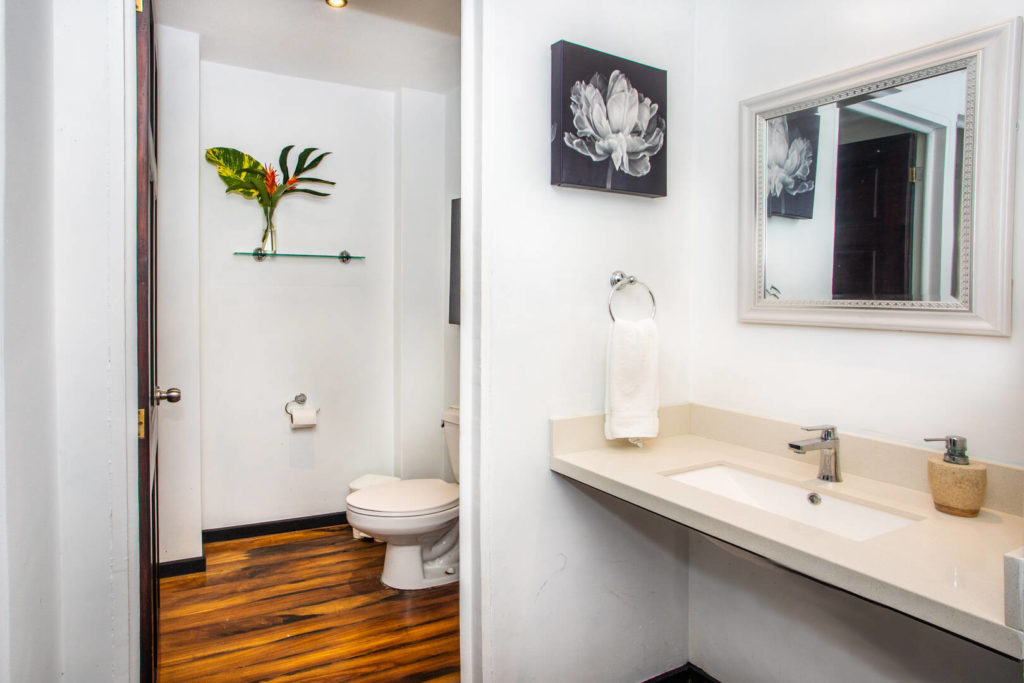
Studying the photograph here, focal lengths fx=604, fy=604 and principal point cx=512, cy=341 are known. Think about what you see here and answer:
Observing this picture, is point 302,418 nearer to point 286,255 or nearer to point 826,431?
point 286,255

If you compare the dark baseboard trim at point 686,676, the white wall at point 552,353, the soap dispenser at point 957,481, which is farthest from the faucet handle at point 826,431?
the dark baseboard trim at point 686,676

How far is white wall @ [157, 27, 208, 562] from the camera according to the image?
260cm

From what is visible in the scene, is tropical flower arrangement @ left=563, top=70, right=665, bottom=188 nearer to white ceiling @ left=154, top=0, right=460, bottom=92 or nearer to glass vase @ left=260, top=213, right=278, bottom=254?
white ceiling @ left=154, top=0, right=460, bottom=92

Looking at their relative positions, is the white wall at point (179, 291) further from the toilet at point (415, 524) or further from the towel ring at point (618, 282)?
the towel ring at point (618, 282)

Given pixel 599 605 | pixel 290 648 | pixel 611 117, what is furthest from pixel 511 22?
pixel 290 648

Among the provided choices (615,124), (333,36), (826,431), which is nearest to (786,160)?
(615,124)

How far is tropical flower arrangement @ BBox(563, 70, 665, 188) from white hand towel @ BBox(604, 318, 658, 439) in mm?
429

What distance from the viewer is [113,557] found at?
49.8 inches

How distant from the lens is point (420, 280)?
3.29 metres

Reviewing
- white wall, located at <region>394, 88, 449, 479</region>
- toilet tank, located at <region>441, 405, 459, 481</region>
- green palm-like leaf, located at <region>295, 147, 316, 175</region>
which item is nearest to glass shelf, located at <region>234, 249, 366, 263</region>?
white wall, located at <region>394, 88, 449, 479</region>

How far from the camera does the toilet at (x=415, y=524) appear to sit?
245 cm

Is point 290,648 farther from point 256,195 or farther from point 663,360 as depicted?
point 256,195

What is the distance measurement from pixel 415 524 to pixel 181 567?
111cm

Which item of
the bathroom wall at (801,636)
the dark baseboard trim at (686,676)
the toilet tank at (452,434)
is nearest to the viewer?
the bathroom wall at (801,636)
